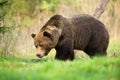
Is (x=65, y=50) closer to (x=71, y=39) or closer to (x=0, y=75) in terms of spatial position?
(x=71, y=39)

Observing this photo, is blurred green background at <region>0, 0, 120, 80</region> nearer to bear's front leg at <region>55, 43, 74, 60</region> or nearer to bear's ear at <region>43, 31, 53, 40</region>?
bear's front leg at <region>55, 43, 74, 60</region>

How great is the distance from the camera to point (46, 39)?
36.3 feet

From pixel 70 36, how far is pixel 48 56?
7.48ft

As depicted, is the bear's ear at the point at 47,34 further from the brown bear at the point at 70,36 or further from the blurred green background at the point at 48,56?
the blurred green background at the point at 48,56

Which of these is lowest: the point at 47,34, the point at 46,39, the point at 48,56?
the point at 48,56

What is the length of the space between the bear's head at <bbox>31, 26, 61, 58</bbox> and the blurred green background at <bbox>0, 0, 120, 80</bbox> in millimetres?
339

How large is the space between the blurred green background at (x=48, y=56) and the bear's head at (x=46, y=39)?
1.11 ft

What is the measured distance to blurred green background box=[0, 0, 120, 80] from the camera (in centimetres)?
616

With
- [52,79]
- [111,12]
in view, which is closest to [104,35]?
[111,12]

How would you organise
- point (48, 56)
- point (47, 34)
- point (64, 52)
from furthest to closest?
point (48, 56) < point (64, 52) < point (47, 34)

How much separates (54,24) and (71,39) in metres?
0.62

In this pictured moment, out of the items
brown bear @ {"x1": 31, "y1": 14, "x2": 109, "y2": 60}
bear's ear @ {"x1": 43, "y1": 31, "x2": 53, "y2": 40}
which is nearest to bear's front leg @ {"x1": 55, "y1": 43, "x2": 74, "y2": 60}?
brown bear @ {"x1": 31, "y1": 14, "x2": 109, "y2": 60}

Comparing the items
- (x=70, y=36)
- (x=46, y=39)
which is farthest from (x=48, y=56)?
(x=46, y=39)

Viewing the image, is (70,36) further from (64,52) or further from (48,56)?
(48,56)
